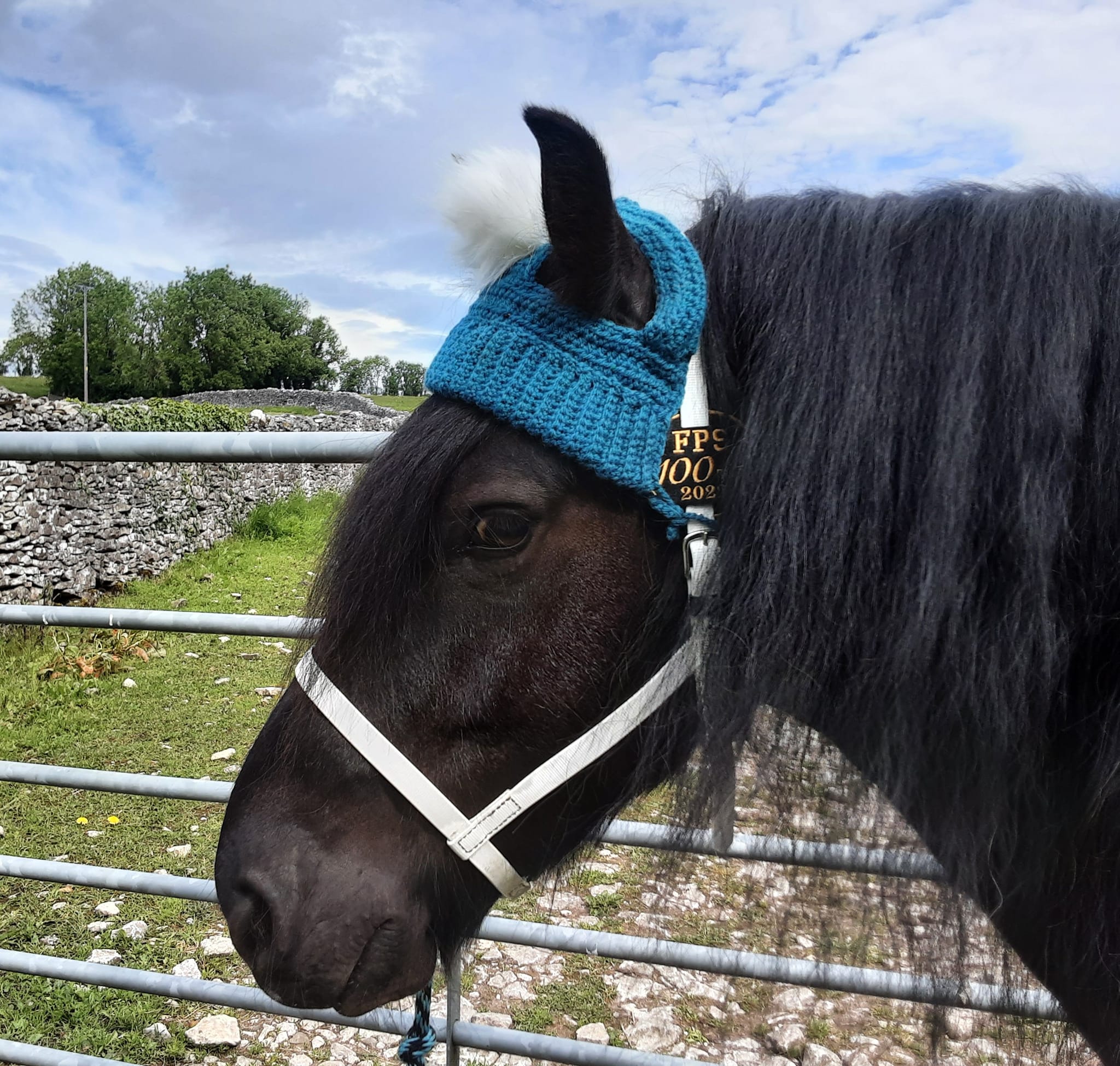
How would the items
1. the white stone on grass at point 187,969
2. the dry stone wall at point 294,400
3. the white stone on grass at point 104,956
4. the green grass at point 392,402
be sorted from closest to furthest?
the white stone on grass at point 187,969, the white stone on grass at point 104,956, the dry stone wall at point 294,400, the green grass at point 392,402

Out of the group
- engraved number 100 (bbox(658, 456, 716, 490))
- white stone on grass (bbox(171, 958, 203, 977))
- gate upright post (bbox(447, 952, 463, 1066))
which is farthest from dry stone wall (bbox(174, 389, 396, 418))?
engraved number 100 (bbox(658, 456, 716, 490))

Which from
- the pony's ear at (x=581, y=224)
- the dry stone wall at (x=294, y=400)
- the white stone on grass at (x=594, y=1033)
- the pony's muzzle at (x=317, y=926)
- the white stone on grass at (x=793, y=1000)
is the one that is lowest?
the white stone on grass at (x=594, y=1033)

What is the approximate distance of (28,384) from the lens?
62.7 meters

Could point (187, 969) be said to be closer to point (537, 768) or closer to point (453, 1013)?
point (453, 1013)

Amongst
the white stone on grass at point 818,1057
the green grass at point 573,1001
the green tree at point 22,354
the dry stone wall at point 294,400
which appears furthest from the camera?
the green tree at point 22,354

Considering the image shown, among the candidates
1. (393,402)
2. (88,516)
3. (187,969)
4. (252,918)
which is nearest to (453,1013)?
(252,918)

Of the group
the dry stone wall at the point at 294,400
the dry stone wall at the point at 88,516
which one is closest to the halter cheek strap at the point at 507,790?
the dry stone wall at the point at 88,516

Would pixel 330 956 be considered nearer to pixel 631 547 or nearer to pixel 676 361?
pixel 631 547

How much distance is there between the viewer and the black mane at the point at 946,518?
903 mm

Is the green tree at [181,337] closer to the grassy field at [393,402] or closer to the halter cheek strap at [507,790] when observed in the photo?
the grassy field at [393,402]

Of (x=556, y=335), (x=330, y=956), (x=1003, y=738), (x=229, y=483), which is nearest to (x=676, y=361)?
(x=556, y=335)

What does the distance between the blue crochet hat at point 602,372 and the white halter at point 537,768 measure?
38 millimetres

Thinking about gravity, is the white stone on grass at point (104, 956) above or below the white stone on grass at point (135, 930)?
above

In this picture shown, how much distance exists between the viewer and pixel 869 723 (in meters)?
0.99
